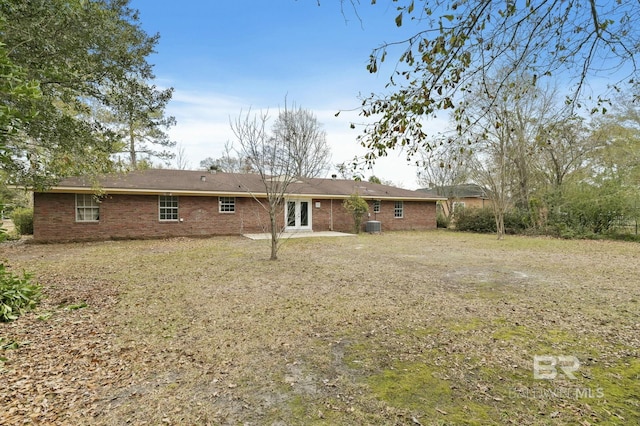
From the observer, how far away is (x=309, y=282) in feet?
22.1

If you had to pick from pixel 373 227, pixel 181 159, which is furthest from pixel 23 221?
pixel 373 227

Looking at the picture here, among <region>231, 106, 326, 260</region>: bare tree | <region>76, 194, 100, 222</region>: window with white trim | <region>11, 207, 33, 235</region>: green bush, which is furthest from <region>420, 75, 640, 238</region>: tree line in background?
<region>11, 207, 33, 235</region>: green bush

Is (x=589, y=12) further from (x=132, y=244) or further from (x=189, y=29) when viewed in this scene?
(x=132, y=244)

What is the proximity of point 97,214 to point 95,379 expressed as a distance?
13286 mm

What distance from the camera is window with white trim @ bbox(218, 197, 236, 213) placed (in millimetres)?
16109

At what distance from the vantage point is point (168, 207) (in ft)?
49.5

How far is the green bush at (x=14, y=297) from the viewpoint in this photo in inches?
171

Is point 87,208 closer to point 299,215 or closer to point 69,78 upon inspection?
point 69,78

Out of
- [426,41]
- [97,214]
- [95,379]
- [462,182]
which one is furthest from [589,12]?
[462,182]

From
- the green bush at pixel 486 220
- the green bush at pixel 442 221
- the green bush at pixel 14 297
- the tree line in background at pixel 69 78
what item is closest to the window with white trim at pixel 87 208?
the tree line in background at pixel 69 78

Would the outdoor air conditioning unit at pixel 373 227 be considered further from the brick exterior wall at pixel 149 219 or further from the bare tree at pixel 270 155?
the bare tree at pixel 270 155

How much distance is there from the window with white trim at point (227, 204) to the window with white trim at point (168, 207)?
2.02 meters

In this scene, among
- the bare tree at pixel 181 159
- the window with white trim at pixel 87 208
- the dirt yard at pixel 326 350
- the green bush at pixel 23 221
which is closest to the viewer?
the dirt yard at pixel 326 350

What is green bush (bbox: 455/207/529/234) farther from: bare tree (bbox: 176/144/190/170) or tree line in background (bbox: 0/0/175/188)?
bare tree (bbox: 176/144/190/170)
